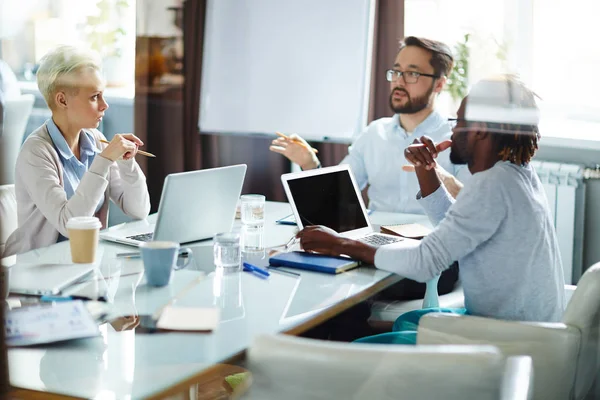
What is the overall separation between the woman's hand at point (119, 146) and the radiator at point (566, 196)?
1137mm

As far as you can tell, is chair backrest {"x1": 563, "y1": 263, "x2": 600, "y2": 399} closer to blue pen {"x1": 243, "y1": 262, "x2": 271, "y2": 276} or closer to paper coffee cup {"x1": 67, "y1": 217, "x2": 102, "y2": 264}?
blue pen {"x1": 243, "y1": 262, "x2": 271, "y2": 276}

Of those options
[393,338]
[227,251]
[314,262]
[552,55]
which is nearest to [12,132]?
[227,251]

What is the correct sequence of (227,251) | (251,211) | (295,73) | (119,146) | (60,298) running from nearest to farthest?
(60,298) < (227,251) < (119,146) < (251,211) < (295,73)

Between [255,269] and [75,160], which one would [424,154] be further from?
[75,160]

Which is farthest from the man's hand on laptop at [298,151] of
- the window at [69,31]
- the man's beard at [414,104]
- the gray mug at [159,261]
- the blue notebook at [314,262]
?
the gray mug at [159,261]

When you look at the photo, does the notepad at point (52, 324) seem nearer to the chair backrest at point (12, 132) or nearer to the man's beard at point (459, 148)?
the chair backrest at point (12, 132)

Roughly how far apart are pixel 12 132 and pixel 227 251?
558mm

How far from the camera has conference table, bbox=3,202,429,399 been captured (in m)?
0.97

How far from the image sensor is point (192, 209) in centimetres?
162

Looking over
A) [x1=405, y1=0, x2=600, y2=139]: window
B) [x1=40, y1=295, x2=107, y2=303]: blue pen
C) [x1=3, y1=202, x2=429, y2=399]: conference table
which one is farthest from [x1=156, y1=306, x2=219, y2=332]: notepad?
[x1=405, y1=0, x2=600, y2=139]: window

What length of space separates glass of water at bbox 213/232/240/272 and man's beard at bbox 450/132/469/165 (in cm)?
48

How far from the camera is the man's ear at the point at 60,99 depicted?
1445 millimetres

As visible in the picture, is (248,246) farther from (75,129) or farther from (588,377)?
(588,377)

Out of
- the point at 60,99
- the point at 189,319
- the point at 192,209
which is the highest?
the point at 60,99
